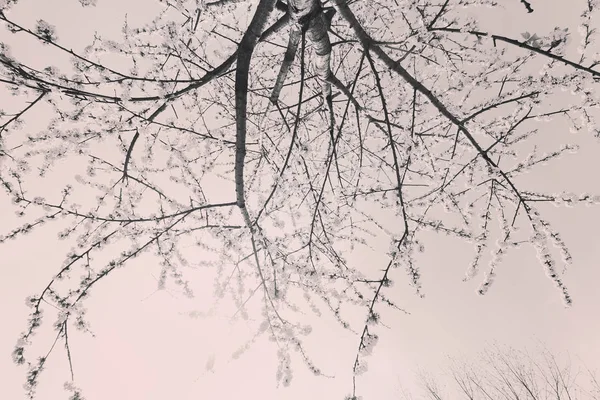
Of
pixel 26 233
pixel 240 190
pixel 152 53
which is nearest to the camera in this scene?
pixel 152 53

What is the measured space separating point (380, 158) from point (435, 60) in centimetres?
92

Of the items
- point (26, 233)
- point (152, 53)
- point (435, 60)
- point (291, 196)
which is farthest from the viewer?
point (291, 196)

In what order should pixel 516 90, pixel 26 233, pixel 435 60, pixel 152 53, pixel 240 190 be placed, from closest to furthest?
pixel 516 90
pixel 152 53
pixel 26 233
pixel 240 190
pixel 435 60

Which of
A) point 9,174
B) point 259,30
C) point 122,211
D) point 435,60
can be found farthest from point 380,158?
point 9,174

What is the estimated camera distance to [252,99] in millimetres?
3408

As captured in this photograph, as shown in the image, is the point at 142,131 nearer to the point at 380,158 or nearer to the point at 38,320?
the point at 38,320

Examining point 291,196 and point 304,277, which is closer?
point 304,277

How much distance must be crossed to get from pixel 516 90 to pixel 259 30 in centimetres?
159

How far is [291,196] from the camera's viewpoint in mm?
2852

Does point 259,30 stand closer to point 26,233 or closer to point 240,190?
point 240,190

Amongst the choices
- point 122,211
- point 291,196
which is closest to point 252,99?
point 291,196

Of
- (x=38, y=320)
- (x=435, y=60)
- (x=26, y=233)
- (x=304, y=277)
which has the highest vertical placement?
(x=435, y=60)

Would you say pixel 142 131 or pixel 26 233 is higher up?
pixel 142 131

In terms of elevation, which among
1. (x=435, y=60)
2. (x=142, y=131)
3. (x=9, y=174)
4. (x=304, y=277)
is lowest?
(x=304, y=277)
